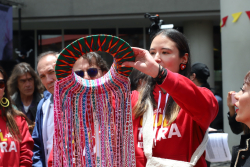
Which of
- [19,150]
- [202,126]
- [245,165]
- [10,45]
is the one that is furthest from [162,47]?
[10,45]

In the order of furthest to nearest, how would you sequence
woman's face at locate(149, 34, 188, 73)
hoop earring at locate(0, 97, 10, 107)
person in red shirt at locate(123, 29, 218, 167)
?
hoop earring at locate(0, 97, 10, 107)
woman's face at locate(149, 34, 188, 73)
person in red shirt at locate(123, 29, 218, 167)

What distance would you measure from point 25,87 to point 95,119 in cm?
272

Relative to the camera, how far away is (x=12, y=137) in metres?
2.44

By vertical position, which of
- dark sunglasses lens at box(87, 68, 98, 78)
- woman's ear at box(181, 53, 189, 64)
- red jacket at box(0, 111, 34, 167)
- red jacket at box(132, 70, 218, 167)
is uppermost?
woman's ear at box(181, 53, 189, 64)

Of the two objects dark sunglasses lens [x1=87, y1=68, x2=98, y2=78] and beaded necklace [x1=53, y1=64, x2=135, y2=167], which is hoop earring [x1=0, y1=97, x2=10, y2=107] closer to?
dark sunglasses lens [x1=87, y1=68, x2=98, y2=78]

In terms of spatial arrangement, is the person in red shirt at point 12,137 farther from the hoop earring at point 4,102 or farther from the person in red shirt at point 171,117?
the person in red shirt at point 171,117

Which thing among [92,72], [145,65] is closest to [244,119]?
[145,65]

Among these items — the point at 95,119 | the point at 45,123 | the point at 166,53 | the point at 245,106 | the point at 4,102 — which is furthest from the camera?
the point at 4,102

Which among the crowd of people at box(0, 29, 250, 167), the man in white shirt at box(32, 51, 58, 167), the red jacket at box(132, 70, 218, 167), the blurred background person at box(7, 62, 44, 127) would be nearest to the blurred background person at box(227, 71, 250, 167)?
the crowd of people at box(0, 29, 250, 167)

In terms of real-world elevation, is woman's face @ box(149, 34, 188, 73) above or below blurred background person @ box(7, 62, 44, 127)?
above

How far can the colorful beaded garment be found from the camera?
1544mm

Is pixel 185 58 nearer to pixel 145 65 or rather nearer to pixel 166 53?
pixel 166 53

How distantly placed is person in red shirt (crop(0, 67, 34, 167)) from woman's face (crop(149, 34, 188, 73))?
1304mm

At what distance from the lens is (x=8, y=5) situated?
7906mm
